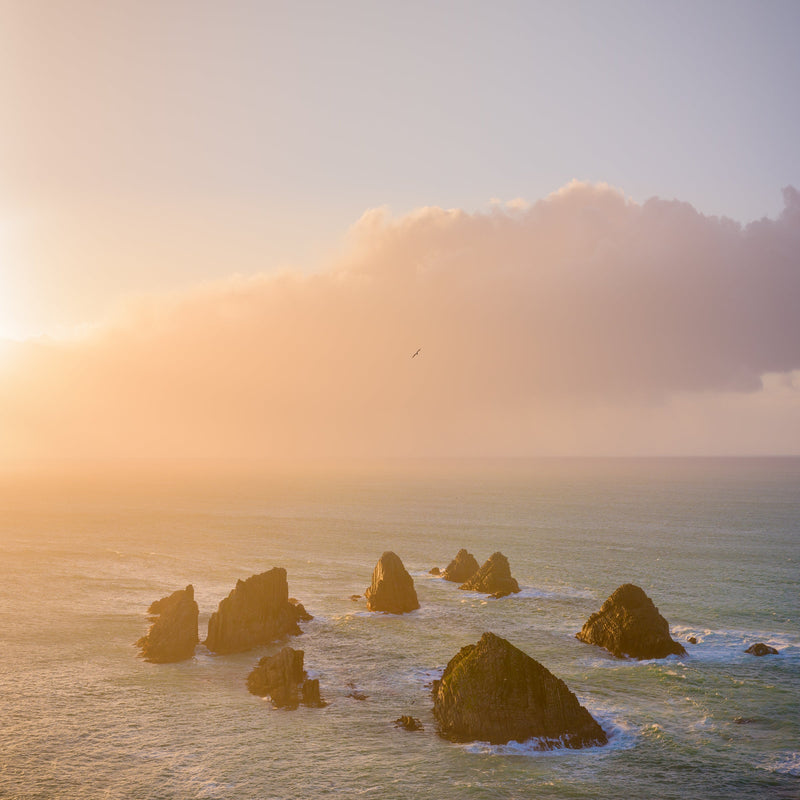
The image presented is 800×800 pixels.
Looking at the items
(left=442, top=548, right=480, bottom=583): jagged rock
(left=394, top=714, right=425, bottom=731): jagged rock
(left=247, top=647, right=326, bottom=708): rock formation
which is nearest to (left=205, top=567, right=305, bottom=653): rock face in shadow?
(left=247, top=647, right=326, bottom=708): rock formation

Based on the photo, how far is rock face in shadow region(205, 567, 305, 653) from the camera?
74750mm

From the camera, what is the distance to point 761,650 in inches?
2867

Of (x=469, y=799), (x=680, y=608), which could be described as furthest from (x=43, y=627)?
(x=680, y=608)

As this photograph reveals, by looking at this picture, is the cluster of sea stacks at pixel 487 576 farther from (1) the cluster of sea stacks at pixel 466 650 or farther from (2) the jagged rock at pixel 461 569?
(1) the cluster of sea stacks at pixel 466 650

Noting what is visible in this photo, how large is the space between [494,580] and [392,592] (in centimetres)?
1982

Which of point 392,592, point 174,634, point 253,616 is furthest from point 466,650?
point 392,592

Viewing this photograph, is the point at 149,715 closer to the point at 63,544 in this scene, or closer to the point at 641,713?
the point at 641,713

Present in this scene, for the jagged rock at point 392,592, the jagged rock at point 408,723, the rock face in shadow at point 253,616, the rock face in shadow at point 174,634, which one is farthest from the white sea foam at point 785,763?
the rock face in shadow at point 174,634

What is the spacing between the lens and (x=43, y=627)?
3344 inches

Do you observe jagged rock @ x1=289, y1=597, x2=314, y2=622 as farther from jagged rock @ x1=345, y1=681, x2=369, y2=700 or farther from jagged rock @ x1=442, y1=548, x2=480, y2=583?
jagged rock @ x1=442, y1=548, x2=480, y2=583

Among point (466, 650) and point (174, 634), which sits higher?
point (466, 650)

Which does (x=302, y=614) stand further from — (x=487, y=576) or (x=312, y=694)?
(x=487, y=576)

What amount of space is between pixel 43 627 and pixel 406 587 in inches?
1862

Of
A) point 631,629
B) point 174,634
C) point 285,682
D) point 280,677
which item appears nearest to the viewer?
point 285,682
